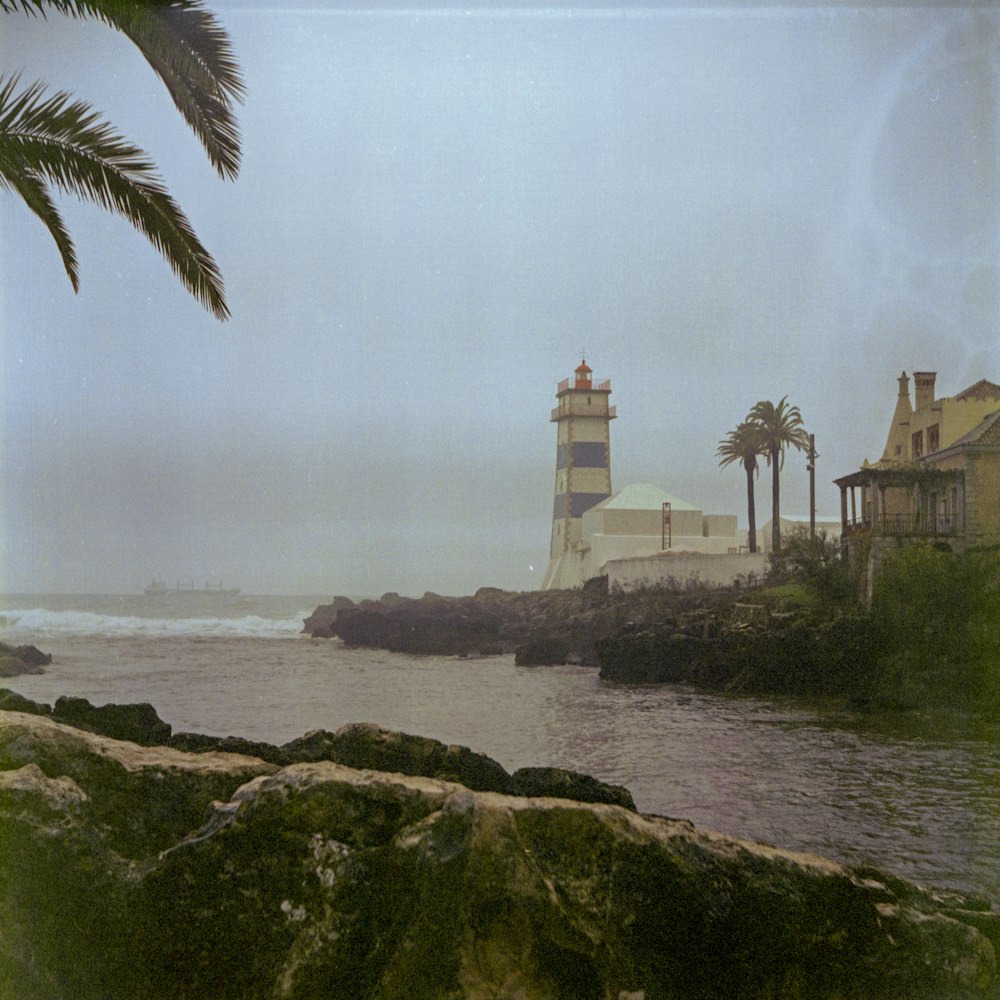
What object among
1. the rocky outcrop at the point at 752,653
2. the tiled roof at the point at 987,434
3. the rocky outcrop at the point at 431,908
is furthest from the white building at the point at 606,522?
the rocky outcrop at the point at 431,908

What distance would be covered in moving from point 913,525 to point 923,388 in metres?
2.98

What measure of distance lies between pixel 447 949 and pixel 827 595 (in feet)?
41.2

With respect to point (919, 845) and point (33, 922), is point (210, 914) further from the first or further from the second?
point (919, 845)

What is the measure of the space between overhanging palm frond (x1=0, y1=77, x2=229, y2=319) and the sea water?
19.2 feet

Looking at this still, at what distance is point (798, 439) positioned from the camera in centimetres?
1154

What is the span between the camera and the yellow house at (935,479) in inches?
527

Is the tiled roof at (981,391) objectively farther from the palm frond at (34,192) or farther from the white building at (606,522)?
the palm frond at (34,192)

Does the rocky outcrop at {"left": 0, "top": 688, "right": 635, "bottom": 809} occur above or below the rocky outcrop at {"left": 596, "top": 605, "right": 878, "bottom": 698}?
below

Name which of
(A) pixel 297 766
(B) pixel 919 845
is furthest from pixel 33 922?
(B) pixel 919 845

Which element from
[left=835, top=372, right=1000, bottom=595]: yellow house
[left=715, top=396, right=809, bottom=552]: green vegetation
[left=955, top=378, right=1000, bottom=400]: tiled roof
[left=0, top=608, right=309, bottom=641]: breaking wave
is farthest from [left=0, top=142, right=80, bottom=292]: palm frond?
[left=955, top=378, right=1000, bottom=400]: tiled roof

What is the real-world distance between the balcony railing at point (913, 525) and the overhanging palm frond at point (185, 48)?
39.1 feet

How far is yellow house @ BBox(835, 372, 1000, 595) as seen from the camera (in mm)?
13398

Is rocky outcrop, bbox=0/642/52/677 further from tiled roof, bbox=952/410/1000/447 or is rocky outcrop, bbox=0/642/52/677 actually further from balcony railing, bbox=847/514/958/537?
tiled roof, bbox=952/410/1000/447

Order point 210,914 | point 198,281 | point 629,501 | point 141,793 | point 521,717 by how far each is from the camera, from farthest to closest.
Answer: point 629,501 → point 521,717 → point 198,281 → point 141,793 → point 210,914
